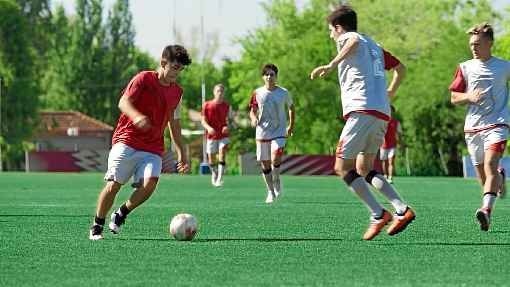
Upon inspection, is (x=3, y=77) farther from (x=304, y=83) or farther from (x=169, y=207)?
(x=169, y=207)

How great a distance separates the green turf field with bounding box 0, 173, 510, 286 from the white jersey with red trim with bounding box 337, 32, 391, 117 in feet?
3.96

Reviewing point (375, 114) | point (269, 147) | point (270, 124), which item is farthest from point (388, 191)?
point (269, 147)

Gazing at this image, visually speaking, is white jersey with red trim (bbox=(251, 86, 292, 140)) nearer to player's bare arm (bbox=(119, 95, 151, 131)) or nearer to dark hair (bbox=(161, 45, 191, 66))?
dark hair (bbox=(161, 45, 191, 66))

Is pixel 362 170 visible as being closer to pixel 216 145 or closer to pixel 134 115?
pixel 134 115

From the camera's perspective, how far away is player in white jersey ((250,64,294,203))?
777 inches

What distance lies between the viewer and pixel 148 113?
36.2ft

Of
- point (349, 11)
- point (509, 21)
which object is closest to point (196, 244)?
point (349, 11)

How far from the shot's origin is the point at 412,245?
32.7 ft

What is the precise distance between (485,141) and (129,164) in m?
3.70

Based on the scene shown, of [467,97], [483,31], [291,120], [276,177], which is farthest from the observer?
[276,177]

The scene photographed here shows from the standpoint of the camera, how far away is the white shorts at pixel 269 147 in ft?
65.5

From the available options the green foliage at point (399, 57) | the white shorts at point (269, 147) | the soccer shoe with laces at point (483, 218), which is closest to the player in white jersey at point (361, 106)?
the soccer shoe with laces at point (483, 218)

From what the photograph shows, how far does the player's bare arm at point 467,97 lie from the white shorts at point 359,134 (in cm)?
159

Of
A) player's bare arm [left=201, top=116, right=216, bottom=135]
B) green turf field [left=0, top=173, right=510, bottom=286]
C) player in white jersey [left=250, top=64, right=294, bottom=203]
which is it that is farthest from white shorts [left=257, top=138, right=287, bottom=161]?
player's bare arm [left=201, top=116, right=216, bottom=135]
